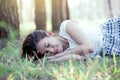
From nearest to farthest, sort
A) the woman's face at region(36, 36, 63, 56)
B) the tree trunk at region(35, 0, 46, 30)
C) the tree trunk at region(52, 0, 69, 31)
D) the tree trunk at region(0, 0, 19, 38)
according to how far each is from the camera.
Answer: the woman's face at region(36, 36, 63, 56), the tree trunk at region(0, 0, 19, 38), the tree trunk at region(35, 0, 46, 30), the tree trunk at region(52, 0, 69, 31)

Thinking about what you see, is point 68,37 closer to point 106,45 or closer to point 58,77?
point 106,45

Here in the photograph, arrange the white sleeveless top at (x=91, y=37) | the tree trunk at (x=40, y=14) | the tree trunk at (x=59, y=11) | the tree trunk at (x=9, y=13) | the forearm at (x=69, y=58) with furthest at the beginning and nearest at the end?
the tree trunk at (x=59, y=11) < the tree trunk at (x=40, y=14) < the tree trunk at (x=9, y=13) < the white sleeveless top at (x=91, y=37) < the forearm at (x=69, y=58)

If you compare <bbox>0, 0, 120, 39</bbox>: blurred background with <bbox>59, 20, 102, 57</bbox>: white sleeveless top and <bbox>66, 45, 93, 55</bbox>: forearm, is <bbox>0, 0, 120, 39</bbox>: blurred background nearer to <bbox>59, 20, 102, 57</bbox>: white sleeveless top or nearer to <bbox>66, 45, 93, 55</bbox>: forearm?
<bbox>59, 20, 102, 57</bbox>: white sleeveless top

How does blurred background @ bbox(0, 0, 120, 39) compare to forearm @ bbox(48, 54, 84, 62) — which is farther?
blurred background @ bbox(0, 0, 120, 39)

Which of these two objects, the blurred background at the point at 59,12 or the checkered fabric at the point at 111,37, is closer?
the checkered fabric at the point at 111,37

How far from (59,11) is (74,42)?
704cm

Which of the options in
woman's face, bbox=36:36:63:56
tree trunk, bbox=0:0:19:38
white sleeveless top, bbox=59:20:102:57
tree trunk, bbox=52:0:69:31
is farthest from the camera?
tree trunk, bbox=52:0:69:31

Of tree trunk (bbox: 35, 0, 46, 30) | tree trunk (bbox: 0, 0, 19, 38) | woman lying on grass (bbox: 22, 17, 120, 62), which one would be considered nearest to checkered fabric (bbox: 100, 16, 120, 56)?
woman lying on grass (bbox: 22, 17, 120, 62)

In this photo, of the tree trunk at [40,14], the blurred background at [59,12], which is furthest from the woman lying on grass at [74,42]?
the tree trunk at [40,14]

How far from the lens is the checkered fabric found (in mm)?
4062

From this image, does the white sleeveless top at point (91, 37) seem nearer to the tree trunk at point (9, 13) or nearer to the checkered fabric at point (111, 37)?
the checkered fabric at point (111, 37)

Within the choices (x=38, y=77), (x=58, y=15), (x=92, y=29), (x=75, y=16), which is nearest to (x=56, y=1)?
(x=58, y=15)

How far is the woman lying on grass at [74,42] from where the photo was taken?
3.79 meters

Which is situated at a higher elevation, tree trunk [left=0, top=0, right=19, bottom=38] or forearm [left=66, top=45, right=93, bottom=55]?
tree trunk [left=0, top=0, right=19, bottom=38]
